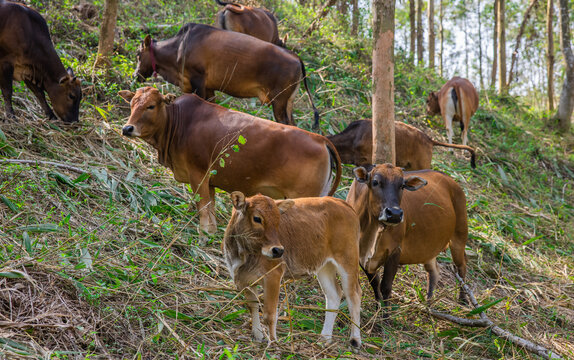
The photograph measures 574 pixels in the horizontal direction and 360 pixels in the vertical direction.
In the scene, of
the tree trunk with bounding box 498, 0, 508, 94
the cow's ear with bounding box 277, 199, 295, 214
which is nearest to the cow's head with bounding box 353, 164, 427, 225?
the cow's ear with bounding box 277, 199, 295, 214

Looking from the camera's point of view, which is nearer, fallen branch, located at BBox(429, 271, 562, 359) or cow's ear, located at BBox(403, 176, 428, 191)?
fallen branch, located at BBox(429, 271, 562, 359)

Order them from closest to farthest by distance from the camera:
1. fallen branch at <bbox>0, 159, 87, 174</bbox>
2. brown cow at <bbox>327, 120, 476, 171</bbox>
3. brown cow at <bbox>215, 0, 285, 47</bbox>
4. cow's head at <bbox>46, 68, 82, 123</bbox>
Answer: fallen branch at <bbox>0, 159, 87, 174</bbox>
cow's head at <bbox>46, 68, 82, 123</bbox>
brown cow at <bbox>327, 120, 476, 171</bbox>
brown cow at <bbox>215, 0, 285, 47</bbox>

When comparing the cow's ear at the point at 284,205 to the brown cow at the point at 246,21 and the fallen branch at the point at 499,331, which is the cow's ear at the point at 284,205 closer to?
the fallen branch at the point at 499,331

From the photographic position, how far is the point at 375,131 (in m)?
7.10

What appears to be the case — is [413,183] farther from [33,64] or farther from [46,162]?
[33,64]

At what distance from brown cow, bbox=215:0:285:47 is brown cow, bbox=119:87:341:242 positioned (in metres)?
4.01

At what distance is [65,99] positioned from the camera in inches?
341

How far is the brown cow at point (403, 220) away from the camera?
6.14 m

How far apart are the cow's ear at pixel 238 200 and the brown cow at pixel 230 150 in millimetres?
2103

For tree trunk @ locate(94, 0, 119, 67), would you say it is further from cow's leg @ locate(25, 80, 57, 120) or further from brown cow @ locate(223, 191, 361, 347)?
brown cow @ locate(223, 191, 361, 347)

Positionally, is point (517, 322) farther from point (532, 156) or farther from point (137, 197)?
point (532, 156)

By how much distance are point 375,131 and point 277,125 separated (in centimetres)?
116

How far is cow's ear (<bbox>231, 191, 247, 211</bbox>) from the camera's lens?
4.68 meters

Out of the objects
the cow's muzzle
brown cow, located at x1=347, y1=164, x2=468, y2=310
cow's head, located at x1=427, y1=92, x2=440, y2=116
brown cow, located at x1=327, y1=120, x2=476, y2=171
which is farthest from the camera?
cow's head, located at x1=427, y1=92, x2=440, y2=116
